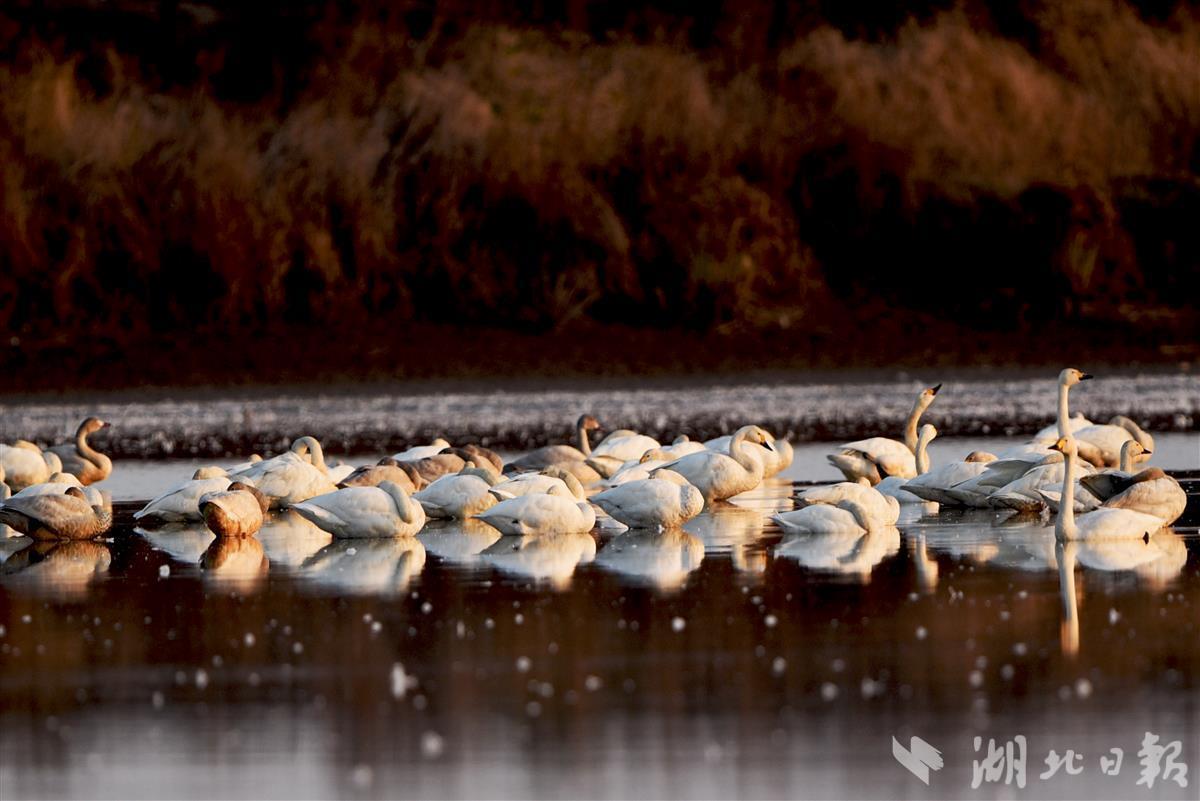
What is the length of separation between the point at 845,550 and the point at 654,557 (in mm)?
1117

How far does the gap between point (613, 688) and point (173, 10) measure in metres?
52.1

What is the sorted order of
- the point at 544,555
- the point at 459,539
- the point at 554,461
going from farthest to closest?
1. the point at 554,461
2. the point at 459,539
3. the point at 544,555

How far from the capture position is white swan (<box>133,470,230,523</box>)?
629 inches

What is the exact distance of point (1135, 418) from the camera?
29.1m

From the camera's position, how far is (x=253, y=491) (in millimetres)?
15648

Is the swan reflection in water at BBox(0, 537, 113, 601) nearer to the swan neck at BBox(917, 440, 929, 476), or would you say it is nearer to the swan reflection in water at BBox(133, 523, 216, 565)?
the swan reflection in water at BBox(133, 523, 216, 565)

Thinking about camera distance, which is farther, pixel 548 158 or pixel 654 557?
pixel 548 158

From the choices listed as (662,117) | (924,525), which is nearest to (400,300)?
(662,117)

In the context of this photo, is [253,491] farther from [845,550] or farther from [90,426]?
[90,426]

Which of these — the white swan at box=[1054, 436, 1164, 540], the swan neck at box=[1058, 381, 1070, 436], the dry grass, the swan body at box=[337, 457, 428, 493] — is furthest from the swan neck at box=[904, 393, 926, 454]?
the dry grass

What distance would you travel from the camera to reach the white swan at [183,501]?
52.4ft

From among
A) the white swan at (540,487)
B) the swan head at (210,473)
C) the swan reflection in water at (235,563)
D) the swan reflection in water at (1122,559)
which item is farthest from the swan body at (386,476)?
the swan reflection in water at (1122,559)

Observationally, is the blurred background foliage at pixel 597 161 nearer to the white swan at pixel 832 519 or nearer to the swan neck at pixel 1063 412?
the swan neck at pixel 1063 412

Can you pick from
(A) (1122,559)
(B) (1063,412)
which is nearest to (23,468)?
(B) (1063,412)
